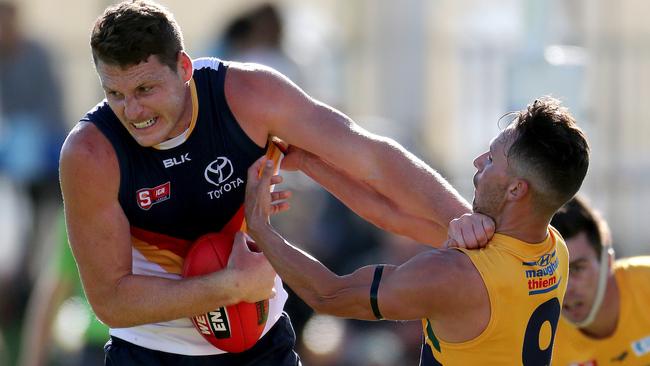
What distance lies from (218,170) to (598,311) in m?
1.89

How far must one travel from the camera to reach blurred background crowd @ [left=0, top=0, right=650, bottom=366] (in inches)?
351

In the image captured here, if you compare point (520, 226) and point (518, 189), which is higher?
point (518, 189)

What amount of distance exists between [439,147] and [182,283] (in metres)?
7.30

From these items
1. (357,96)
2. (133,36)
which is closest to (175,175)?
(133,36)

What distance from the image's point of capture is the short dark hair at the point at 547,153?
4.55m

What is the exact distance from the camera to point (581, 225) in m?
5.74

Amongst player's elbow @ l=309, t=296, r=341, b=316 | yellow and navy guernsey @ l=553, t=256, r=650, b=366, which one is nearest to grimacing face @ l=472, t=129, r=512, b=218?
player's elbow @ l=309, t=296, r=341, b=316

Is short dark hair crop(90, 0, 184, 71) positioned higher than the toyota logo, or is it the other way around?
short dark hair crop(90, 0, 184, 71)

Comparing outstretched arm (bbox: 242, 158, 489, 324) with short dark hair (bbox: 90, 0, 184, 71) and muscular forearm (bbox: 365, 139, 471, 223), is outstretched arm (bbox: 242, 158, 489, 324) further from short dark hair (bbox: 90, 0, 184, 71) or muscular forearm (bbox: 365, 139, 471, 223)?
short dark hair (bbox: 90, 0, 184, 71)

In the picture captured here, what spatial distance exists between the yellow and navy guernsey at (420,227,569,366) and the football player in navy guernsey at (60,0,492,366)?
0.62 metres

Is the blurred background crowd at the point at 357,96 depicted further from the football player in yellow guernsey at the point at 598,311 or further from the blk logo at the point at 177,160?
the blk logo at the point at 177,160

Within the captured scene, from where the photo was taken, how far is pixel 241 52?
9820 millimetres

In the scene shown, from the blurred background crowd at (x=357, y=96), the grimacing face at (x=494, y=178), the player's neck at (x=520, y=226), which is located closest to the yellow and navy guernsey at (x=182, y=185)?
the grimacing face at (x=494, y=178)

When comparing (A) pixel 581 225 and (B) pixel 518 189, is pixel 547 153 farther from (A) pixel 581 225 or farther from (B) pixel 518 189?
(A) pixel 581 225
